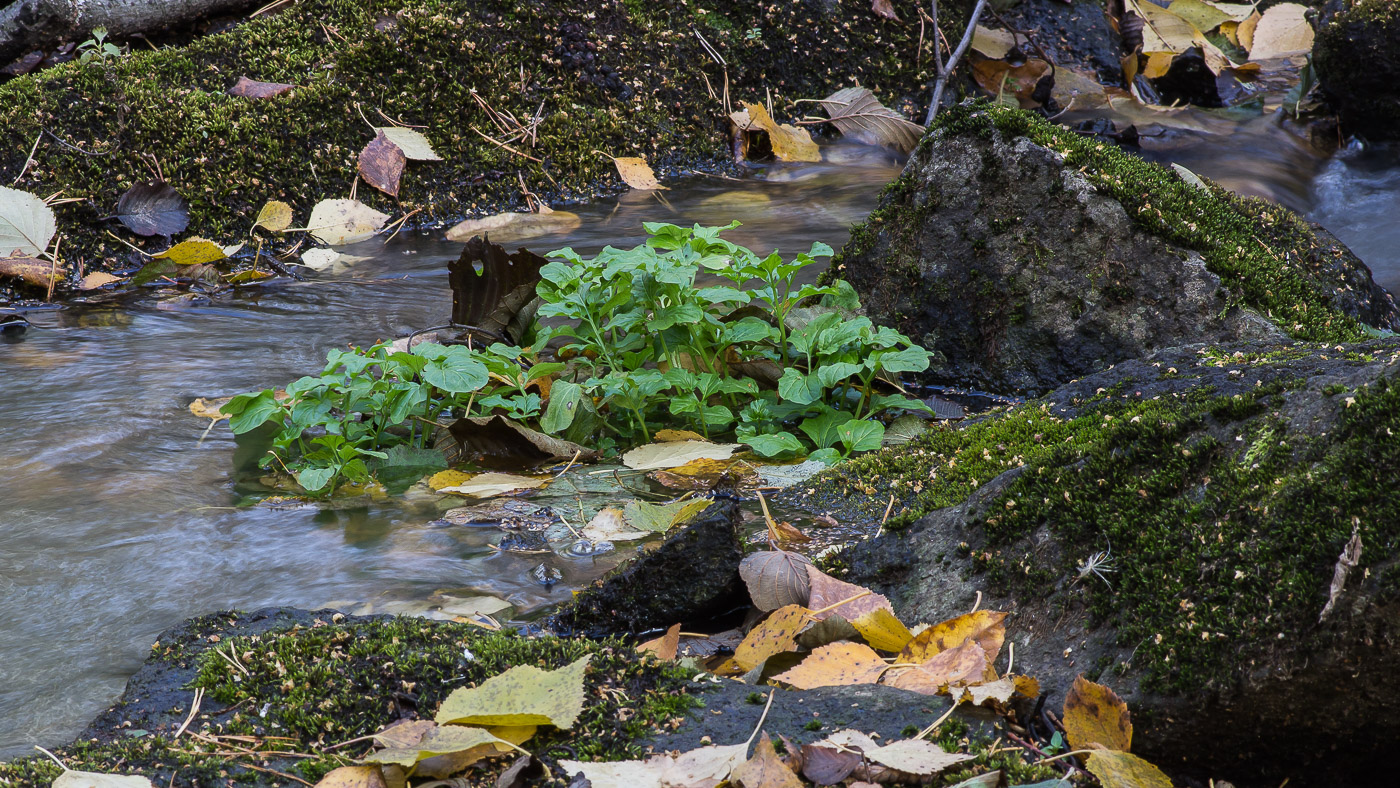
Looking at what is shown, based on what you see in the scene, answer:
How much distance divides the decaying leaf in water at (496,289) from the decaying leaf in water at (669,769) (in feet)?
8.69

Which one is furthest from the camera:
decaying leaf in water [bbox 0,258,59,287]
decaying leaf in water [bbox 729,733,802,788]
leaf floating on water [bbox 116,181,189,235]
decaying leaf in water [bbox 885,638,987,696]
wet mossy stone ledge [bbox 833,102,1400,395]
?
leaf floating on water [bbox 116,181,189,235]

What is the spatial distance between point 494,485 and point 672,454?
1.86 ft

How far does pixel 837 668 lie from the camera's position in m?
1.88

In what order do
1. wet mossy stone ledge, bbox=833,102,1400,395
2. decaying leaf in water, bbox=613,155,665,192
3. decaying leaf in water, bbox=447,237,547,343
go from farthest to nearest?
decaying leaf in water, bbox=613,155,665,192
decaying leaf in water, bbox=447,237,547,343
wet mossy stone ledge, bbox=833,102,1400,395

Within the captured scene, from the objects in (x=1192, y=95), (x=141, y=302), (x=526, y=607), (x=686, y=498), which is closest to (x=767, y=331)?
(x=686, y=498)

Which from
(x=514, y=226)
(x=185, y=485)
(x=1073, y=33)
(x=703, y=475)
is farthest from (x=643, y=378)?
(x=1073, y=33)

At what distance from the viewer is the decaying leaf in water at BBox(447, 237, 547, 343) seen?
397 centimetres

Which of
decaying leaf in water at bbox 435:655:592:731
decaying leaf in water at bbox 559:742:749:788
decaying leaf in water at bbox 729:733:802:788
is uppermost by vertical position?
decaying leaf in water at bbox 729:733:802:788

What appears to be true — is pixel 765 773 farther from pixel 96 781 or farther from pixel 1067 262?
pixel 1067 262

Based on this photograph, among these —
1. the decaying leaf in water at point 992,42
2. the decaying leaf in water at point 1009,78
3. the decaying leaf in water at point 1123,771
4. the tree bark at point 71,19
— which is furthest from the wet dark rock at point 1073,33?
the decaying leaf in water at point 1123,771

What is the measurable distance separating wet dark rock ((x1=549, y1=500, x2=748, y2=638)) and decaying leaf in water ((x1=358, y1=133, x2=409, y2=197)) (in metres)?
4.50

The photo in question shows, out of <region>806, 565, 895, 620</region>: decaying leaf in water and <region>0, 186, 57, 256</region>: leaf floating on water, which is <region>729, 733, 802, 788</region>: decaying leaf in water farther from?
<region>0, 186, 57, 256</region>: leaf floating on water

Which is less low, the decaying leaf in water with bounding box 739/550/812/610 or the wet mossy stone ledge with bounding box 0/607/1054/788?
the wet mossy stone ledge with bounding box 0/607/1054/788

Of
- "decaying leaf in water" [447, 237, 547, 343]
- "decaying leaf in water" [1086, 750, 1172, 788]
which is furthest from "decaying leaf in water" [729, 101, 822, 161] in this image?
"decaying leaf in water" [1086, 750, 1172, 788]
